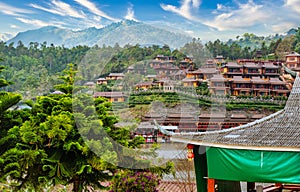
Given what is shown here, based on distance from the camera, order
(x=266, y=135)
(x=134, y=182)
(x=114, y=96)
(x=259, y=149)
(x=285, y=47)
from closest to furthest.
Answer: (x=259, y=149) → (x=266, y=135) → (x=134, y=182) → (x=114, y=96) → (x=285, y=47)

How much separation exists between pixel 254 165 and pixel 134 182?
2.80 metres

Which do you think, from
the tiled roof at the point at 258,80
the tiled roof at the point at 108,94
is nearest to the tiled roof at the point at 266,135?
the tiled roof at the point at 108,94

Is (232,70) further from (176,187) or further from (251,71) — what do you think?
(176,187)

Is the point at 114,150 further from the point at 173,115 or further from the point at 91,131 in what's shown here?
the point at 173,115

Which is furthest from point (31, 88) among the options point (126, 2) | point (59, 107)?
point (59, 107)

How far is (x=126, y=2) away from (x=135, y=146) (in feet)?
24.6

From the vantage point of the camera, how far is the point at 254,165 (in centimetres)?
410

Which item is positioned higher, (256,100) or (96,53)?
(96,53)

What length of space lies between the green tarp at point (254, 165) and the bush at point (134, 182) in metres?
2.18

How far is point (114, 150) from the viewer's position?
5387 mm

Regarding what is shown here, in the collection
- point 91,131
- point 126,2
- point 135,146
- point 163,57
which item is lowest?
point 135,146

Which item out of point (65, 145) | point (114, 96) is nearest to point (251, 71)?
point (114, 96)

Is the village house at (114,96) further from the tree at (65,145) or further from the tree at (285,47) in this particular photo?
the tree at (285,47)

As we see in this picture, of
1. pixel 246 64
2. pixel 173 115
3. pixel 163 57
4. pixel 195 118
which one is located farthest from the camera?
pixel 246 64
